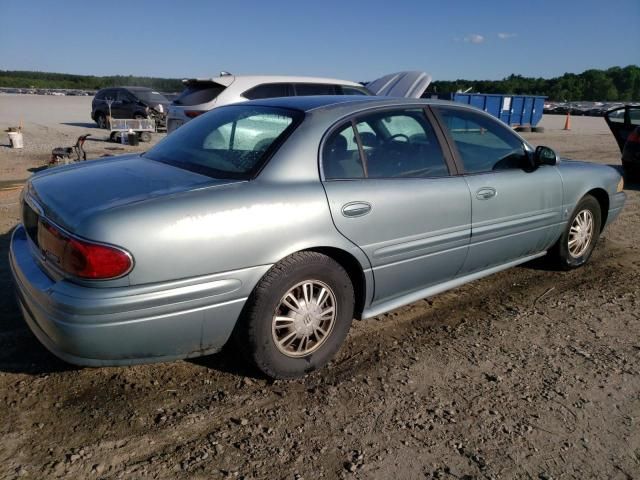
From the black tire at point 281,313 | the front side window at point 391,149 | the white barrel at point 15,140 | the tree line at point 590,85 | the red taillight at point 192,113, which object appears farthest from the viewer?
the tree line at point 590,85

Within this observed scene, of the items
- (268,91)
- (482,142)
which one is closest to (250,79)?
(268,91)

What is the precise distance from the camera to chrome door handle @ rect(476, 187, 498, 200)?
11.5 feet

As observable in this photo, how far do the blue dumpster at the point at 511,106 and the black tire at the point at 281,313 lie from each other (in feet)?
66.5

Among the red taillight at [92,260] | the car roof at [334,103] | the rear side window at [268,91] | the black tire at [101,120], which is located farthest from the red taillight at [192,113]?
the black tire at [101,120]

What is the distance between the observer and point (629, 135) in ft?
30.5

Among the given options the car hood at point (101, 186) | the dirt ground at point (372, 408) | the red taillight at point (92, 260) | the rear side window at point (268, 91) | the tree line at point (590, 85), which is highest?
the tree line at point (590, 85)

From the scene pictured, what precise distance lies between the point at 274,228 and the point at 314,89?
24.1ft

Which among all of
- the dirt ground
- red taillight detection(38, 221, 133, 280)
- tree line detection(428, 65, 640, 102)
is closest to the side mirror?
the dirt ground

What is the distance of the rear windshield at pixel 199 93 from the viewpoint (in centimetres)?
866

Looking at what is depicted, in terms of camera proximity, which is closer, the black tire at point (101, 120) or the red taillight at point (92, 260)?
the red taillight at point (92, 260)

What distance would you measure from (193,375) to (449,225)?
1.80 m

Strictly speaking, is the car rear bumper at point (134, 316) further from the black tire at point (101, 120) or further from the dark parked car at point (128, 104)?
the black tire at point (101, 120)

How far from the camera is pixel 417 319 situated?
3.63m

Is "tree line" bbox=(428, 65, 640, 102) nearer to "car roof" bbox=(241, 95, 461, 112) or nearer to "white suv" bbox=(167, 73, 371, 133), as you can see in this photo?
"white suv" bbox=(167, 73, 371, 133)
